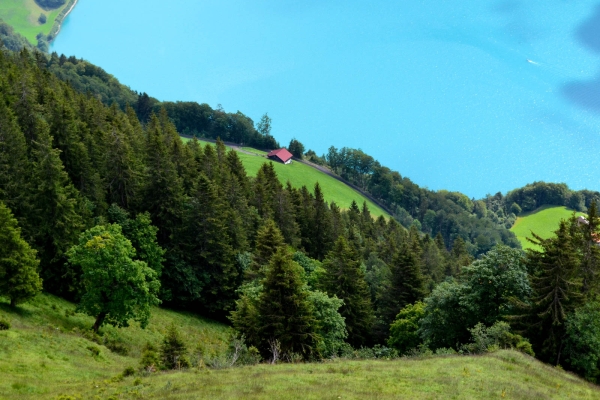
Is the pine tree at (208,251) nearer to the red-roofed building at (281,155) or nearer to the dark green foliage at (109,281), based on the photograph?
the dark green foliage at (109,281)

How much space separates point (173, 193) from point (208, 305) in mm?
13027

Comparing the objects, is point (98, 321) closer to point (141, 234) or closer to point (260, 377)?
point (141, 234)

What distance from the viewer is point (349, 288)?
170 ft

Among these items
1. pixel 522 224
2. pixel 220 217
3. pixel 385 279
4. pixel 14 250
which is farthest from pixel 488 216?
pixel 14 250

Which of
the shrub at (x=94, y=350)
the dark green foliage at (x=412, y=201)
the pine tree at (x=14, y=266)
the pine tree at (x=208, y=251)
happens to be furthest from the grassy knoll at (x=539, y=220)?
the pine tree at (x=14, y=266)

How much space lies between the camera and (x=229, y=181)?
231 ft

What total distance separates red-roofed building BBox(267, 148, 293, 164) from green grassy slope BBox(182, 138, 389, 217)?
189cm

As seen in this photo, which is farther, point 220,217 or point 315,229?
point 315,229

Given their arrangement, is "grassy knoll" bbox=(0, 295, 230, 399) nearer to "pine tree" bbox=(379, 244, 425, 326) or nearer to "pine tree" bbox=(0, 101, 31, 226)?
"pine tree" bbox=(0, 101, 31, 226)

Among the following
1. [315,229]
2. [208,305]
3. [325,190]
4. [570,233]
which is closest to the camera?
[570,233]

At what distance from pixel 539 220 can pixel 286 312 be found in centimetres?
15186

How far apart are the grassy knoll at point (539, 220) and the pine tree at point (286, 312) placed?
135939mm

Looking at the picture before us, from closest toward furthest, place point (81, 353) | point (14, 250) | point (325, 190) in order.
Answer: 1. point (81, 353)
2. point (14, 250)
3. point (325, 190)

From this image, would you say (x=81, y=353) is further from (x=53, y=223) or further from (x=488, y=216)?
(x=488, y=216)
